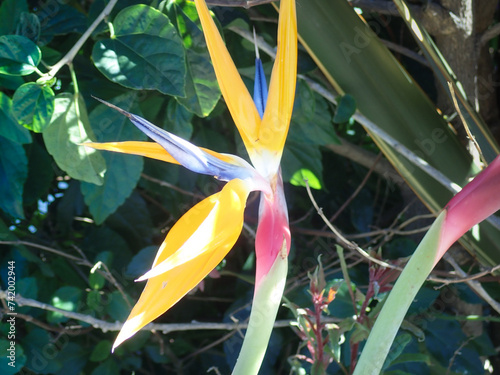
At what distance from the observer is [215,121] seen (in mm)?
1121

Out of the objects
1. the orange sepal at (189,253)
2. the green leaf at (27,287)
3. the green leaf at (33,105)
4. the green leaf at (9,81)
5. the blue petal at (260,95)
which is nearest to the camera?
the orange sepal at (189,253)

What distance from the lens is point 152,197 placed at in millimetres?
1272

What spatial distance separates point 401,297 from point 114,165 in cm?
52

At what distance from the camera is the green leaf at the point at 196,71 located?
2.58 ft

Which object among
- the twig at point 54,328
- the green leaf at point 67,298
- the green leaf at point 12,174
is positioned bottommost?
the twig at point 54,328

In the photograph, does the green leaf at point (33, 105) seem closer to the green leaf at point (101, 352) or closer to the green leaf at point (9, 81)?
the green leaf at point (9, 81)

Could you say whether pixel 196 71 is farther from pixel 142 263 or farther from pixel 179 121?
pixel 142 263

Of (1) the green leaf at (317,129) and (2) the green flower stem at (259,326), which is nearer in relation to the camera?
(2) the green flower stem at (259,326)

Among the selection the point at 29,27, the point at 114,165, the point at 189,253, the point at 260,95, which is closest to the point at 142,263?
the point at 114,165

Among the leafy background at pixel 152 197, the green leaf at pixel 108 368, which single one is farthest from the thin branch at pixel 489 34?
the green leaf at pixel 108 368

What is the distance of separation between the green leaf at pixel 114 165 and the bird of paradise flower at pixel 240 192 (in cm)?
35

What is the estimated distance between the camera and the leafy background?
751 millimetres

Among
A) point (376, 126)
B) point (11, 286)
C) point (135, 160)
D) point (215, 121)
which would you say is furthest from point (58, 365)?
point (376, 126)

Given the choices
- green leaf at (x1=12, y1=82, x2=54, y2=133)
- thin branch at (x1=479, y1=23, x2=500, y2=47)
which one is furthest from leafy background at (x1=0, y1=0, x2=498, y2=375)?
thin branch at (x1=479, y1=23, x2=500, y2=47)
